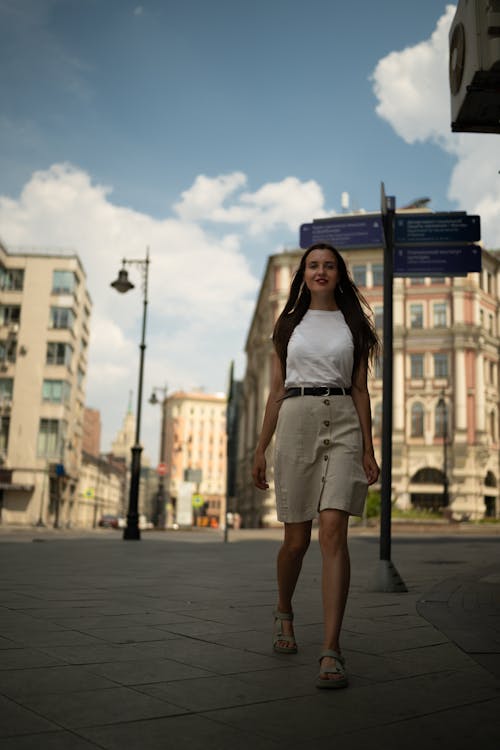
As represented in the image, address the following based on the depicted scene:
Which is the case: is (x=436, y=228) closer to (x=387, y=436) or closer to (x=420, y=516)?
(x=387, y=436)

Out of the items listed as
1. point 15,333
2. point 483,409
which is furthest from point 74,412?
point 483,409

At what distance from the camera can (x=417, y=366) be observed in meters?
54.4

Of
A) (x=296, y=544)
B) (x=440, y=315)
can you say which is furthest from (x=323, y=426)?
(x=440, y=315)

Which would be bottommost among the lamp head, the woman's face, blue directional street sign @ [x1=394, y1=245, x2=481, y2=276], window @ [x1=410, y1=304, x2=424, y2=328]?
the woman's face

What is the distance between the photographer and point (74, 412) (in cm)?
6044

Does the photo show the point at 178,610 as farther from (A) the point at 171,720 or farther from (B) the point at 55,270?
(B) the point at 55,270

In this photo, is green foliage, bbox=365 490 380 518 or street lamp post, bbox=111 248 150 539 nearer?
street lamp post, bbox=111 248 150 539

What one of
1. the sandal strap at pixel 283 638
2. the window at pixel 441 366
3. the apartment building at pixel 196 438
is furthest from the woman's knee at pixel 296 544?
the apartment building at pixel 196 438

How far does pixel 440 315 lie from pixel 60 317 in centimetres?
2803

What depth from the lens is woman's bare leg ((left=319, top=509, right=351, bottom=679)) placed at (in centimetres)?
350

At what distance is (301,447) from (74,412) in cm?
5855

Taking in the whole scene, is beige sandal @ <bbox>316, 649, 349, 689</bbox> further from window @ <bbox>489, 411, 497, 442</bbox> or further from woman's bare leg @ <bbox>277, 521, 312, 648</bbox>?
window @ <bbox>489, 411, 497, 442</bbox>

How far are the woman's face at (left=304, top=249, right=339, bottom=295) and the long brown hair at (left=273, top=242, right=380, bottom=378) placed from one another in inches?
1.3

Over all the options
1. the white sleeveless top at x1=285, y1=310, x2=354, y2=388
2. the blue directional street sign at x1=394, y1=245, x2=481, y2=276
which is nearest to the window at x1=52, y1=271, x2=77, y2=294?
the blue directional street sign at x1=394, y1=245, x2=481, y2=276
